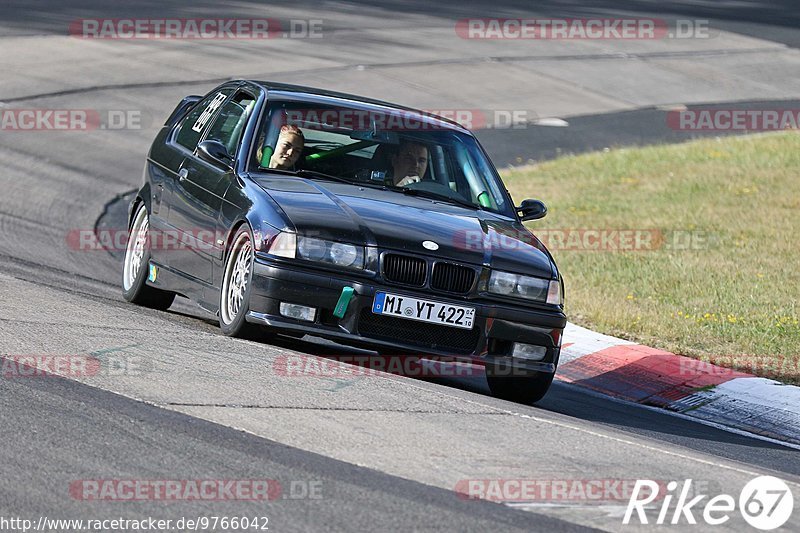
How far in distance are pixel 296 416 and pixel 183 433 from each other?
26.5 inches

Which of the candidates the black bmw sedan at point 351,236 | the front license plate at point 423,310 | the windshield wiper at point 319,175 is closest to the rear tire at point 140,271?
the black bmw sedan at point 351,236

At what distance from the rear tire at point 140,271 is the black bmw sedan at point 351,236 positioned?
0.02 metres

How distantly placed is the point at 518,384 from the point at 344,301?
4.48ft

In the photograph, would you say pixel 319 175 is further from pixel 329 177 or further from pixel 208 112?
pixel 208 112

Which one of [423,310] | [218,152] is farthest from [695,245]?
[423,310]

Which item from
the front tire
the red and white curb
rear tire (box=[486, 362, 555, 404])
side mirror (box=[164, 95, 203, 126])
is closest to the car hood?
the front tire

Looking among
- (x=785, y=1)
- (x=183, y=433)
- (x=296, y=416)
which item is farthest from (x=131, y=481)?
(x=785, y=1)

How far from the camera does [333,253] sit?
25.5 feet

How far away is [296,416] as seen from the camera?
6461 millimetres

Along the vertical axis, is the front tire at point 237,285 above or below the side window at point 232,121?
below

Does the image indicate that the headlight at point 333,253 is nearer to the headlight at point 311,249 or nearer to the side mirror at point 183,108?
the headlight at point 311,249

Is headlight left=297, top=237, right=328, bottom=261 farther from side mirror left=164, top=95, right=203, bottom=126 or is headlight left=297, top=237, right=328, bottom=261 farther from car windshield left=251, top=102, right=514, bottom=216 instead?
side mirror left=164, top=95, right=203, bottom=126

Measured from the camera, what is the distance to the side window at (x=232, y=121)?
920 centimetres

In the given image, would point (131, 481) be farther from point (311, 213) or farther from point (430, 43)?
point (430, 43)
